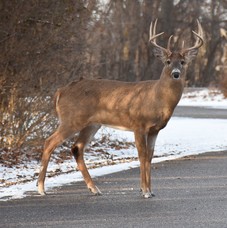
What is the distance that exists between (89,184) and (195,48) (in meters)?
2.39

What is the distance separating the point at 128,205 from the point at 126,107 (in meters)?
1.96

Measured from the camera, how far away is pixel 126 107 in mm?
11641

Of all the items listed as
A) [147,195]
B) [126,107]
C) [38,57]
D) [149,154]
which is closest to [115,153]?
[38,57]

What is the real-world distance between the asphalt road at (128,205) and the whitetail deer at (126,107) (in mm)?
367

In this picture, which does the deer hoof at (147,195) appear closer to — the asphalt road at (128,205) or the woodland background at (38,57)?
the asphalt road at (128,205)

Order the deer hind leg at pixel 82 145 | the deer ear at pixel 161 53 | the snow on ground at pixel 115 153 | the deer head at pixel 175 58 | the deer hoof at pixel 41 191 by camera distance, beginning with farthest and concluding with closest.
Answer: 1. the snow on ground at pixel 115 153
2. the deer hind leg at pixel 82 145
3. the deer ear at pixel 161 53
4. the deer head at pixel 175 58
5. the deer hoof at pixel 41 191

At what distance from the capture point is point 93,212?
31.6ft

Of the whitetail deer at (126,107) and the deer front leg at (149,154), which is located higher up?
the whitetail deer at (126,107)

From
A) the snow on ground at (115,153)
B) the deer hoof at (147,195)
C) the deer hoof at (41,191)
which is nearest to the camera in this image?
the deer hoof at (147,195)

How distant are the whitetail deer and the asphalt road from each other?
367 millimetres

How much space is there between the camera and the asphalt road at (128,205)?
898 cm

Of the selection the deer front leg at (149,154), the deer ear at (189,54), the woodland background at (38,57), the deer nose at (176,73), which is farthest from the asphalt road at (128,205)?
the woodland background at (38,57)

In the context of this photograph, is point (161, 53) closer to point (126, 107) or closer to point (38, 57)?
point (126, 107)

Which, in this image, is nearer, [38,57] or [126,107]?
[126,107]
